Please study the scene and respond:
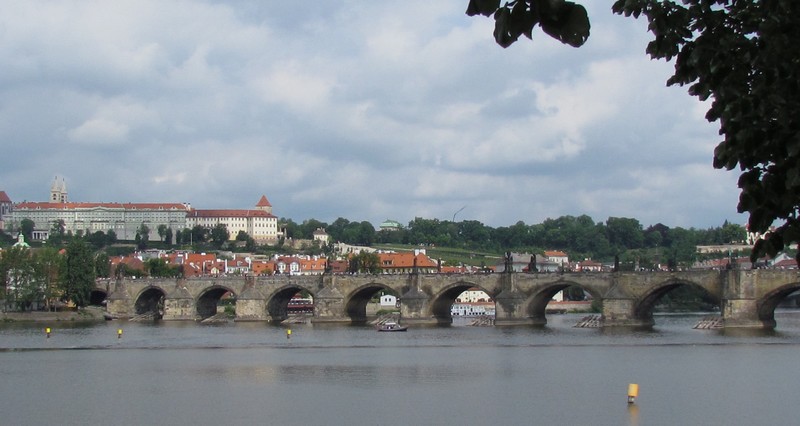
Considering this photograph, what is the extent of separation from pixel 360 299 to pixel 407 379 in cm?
4504

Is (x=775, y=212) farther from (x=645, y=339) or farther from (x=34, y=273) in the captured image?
(x=34, y=273)

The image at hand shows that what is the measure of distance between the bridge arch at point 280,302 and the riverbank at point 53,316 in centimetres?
1509

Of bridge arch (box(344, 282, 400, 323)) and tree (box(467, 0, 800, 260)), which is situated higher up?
tree (box(467, 0, 800, 260))

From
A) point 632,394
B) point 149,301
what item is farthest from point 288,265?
point 632,394

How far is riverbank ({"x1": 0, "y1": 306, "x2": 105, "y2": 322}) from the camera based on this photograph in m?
83.4

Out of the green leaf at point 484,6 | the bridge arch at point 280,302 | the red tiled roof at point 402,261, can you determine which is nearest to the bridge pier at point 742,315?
the bridge arch at point 280,302

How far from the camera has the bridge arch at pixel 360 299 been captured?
261 feet

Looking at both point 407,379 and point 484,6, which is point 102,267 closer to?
point 407,379

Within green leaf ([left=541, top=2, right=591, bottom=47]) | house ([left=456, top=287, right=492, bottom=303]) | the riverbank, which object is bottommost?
the riverbank

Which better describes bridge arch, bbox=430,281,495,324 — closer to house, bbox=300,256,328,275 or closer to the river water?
the river water

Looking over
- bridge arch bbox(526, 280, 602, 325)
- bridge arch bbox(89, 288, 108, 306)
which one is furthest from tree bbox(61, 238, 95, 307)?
bridge arch bbox(526, 280, 602, 325)

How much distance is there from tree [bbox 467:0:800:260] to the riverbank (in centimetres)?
8168

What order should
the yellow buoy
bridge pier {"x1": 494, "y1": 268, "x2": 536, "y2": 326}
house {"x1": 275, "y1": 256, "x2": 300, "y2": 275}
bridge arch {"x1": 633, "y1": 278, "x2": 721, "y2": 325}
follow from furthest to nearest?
house {"x1": 275, "y1": 256, "x2": 300, "y2": 275}, bridge pier {"x1": 494, "y1": 268, "x2": 536, "y2": 326}, bridge arch {"x1": 633, "y1": 278, "x2": 721, "y2": 325}, the yellow buoy

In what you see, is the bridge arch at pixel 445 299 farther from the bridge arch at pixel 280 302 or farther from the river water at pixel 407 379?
the river water at pixel 407 379
